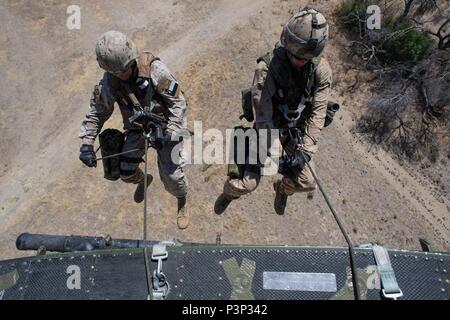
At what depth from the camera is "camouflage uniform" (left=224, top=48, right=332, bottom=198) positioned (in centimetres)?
664

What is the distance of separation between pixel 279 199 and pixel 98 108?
3.82 m

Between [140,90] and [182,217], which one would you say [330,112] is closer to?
[140,90]

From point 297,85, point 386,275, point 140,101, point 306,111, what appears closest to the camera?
point 386,275

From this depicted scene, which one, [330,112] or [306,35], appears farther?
[330,112]

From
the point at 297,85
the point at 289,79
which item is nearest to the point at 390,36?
the point at 297,85

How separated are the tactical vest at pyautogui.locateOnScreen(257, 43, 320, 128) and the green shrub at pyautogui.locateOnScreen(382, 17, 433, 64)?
23.5ft

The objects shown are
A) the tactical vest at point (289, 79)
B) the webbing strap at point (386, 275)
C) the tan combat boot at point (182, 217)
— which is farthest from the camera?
the tan combat boot at point (182, 217)

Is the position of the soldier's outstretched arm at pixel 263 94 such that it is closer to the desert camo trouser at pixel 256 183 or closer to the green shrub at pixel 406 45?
the desert camo trouser at pixel 256 183

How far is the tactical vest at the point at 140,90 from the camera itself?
6.58 metres

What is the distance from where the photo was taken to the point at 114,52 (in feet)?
19.9

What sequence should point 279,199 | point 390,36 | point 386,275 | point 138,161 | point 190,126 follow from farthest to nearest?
point 390,36
point 190,126
point 279,199
point 138,161
point 386,275

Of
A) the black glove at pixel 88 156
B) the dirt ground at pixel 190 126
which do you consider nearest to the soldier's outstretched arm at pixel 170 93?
the black glove at pixel 88 156

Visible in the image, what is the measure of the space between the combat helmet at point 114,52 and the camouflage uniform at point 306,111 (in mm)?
1864

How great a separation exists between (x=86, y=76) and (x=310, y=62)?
7315 millimetres
